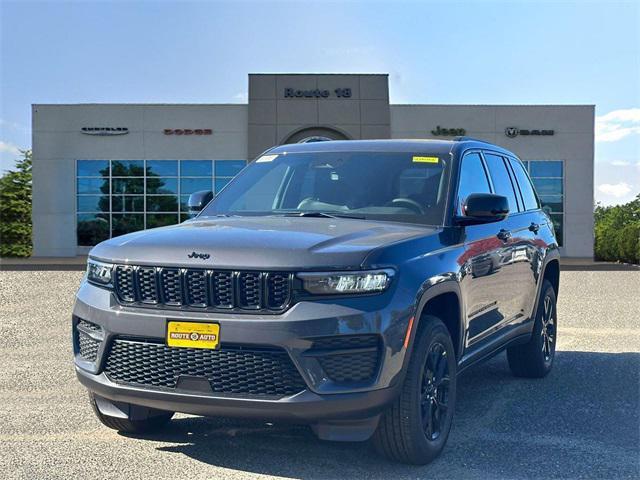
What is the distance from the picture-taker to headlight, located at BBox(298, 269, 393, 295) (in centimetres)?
402

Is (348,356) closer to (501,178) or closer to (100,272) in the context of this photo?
(100,272)

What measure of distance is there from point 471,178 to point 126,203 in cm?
3064

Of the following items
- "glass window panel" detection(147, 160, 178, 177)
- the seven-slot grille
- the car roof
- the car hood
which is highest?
"glass window panel" detection(147, 160, 178, 177)

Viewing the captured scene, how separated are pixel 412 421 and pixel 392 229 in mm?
1169

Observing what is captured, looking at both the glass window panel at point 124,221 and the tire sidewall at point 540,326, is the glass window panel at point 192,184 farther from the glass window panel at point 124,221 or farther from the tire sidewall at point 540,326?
the tire sidewall at point 540,326

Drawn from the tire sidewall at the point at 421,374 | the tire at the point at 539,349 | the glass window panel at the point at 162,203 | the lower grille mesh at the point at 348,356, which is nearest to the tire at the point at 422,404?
the tire sidewall at the point at 421,374

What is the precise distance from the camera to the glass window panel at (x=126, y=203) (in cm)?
3494

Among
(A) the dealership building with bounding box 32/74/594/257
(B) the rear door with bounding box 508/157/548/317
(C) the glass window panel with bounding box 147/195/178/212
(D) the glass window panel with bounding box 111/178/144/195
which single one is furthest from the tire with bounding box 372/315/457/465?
(D) the glass window panel with bounding box 111/178/144/195

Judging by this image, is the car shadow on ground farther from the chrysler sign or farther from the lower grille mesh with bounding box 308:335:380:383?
the chrysler sign

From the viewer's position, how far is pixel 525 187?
756 centimetres

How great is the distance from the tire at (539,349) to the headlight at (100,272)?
3988 millimetres

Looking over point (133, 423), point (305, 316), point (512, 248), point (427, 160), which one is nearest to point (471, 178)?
point (427, 160)

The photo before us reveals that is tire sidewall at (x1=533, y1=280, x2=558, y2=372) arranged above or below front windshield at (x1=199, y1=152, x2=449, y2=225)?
below

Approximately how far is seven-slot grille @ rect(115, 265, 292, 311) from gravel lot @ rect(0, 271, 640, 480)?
39.2 inches
